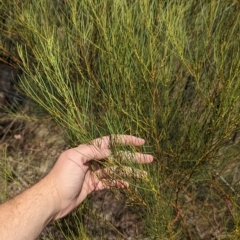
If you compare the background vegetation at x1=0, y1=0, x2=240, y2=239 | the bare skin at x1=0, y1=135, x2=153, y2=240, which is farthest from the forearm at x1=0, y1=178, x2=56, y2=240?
the background vegetation at x1=0, y1=0, x2=240, y2=239

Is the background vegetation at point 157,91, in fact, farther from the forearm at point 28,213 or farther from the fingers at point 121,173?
the forearm at point 28,213

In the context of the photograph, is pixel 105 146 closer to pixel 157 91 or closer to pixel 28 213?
pixel 157 91

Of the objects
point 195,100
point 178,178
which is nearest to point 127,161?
point 178,178

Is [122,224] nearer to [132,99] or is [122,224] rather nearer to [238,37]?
[132,99]

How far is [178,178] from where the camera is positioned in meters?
1.55

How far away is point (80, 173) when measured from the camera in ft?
4.89

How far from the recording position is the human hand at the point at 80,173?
4.35 feet

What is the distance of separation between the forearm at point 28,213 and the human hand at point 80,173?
3 centimetres

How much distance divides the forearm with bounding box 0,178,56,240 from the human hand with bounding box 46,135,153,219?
0.03 m

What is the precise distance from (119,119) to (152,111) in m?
0.12

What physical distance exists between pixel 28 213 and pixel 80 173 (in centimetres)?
21

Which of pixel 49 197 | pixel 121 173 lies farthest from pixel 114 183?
pixel 49 197

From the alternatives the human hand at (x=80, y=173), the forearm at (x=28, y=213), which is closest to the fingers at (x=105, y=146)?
the human hand at (x=80, y=173)

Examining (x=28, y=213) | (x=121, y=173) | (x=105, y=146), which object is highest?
(x=105, y=146)
